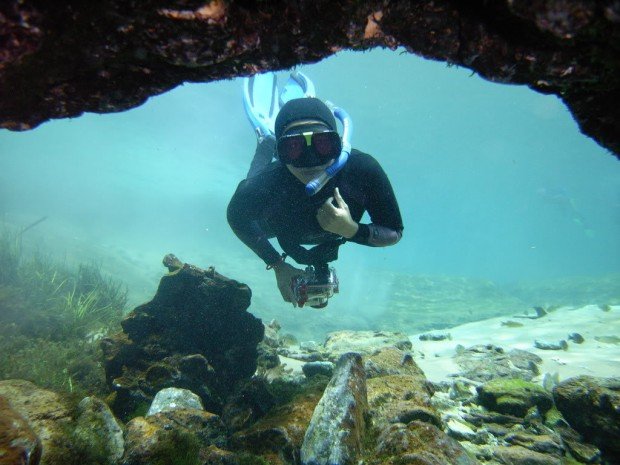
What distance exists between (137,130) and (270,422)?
153 feet

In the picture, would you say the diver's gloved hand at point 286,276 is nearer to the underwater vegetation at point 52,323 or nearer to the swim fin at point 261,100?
the underwater vegetation at point 52,323

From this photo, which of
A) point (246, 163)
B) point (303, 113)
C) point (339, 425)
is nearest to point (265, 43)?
point (303, 113)

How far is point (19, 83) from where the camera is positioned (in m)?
1.53

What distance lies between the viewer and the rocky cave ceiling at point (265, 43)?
1320 mm

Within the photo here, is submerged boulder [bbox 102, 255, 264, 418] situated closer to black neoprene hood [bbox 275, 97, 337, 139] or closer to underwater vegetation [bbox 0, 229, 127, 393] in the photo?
underwater vegetation [bbox 0, 229, 127, 393]

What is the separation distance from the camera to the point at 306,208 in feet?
14.4

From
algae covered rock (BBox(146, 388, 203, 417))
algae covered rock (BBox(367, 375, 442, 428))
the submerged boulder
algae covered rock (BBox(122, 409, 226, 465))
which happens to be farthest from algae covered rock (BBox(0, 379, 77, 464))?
algae covered rock (BBox(367, 375, 442, 428))

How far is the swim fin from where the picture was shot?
7.39 metres

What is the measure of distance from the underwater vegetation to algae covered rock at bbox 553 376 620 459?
587 cm

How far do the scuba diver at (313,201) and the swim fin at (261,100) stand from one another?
2706 mm

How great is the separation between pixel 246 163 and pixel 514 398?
4447cm

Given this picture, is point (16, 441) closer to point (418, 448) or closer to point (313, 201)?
point (418, 448)

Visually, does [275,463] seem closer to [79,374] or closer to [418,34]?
[418,34]

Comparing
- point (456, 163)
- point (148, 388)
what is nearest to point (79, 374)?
point (148, 388)
